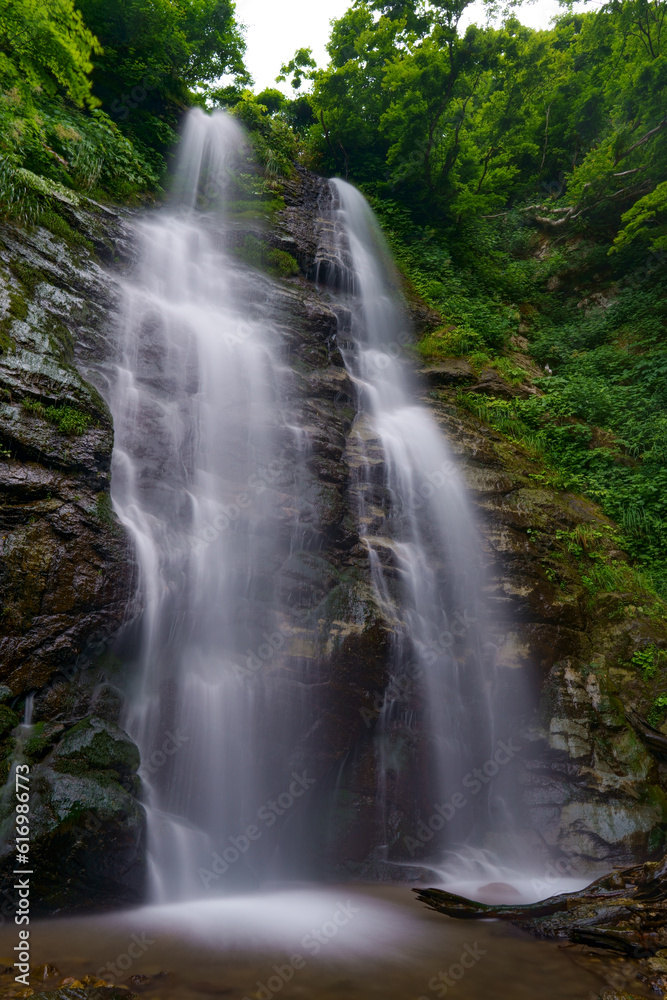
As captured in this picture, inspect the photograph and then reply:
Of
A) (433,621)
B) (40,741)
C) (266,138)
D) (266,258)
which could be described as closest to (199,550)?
(40,741)

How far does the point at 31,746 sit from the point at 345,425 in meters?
6.28

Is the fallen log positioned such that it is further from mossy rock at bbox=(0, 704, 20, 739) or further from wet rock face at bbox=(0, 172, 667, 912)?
mossy rock at bbox=(0, 704, 20, 739)

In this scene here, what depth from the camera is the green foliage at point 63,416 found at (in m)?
5.08

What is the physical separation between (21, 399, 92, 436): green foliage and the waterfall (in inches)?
38.9

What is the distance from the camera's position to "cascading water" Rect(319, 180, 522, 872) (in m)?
6.04

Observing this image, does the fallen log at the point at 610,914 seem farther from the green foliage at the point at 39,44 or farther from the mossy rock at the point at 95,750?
the green foliage at the point at 39,44

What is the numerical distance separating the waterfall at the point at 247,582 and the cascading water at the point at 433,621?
0.03 metres

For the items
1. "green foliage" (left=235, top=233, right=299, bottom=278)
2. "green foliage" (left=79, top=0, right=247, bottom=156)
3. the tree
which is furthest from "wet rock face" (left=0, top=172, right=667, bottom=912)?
the tree

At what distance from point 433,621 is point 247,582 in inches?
98.3

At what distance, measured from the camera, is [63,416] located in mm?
5242

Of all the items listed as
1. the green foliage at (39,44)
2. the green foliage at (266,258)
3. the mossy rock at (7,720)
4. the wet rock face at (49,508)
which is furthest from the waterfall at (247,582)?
the green foliage at (39,44)

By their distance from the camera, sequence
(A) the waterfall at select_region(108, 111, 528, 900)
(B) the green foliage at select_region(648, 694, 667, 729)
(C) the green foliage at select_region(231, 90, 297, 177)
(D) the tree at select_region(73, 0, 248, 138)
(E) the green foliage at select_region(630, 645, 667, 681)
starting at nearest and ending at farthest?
1. (A) the waterfall at select_region(108, 111, 528, 900)
2. (B) the green foliage at select_region(648, 694, 667, 729)
3. (E) the green foliage at select_region(630, 645, 667, 681)
4. (D) the tree at select_region(73, 0, 248, 138)
5. (C) the green foliage at select_region(231, 90, 297, 177)

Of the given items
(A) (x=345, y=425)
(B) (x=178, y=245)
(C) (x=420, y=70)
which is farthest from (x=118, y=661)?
(C) (x=420, y=70)

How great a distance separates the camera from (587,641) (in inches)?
275
